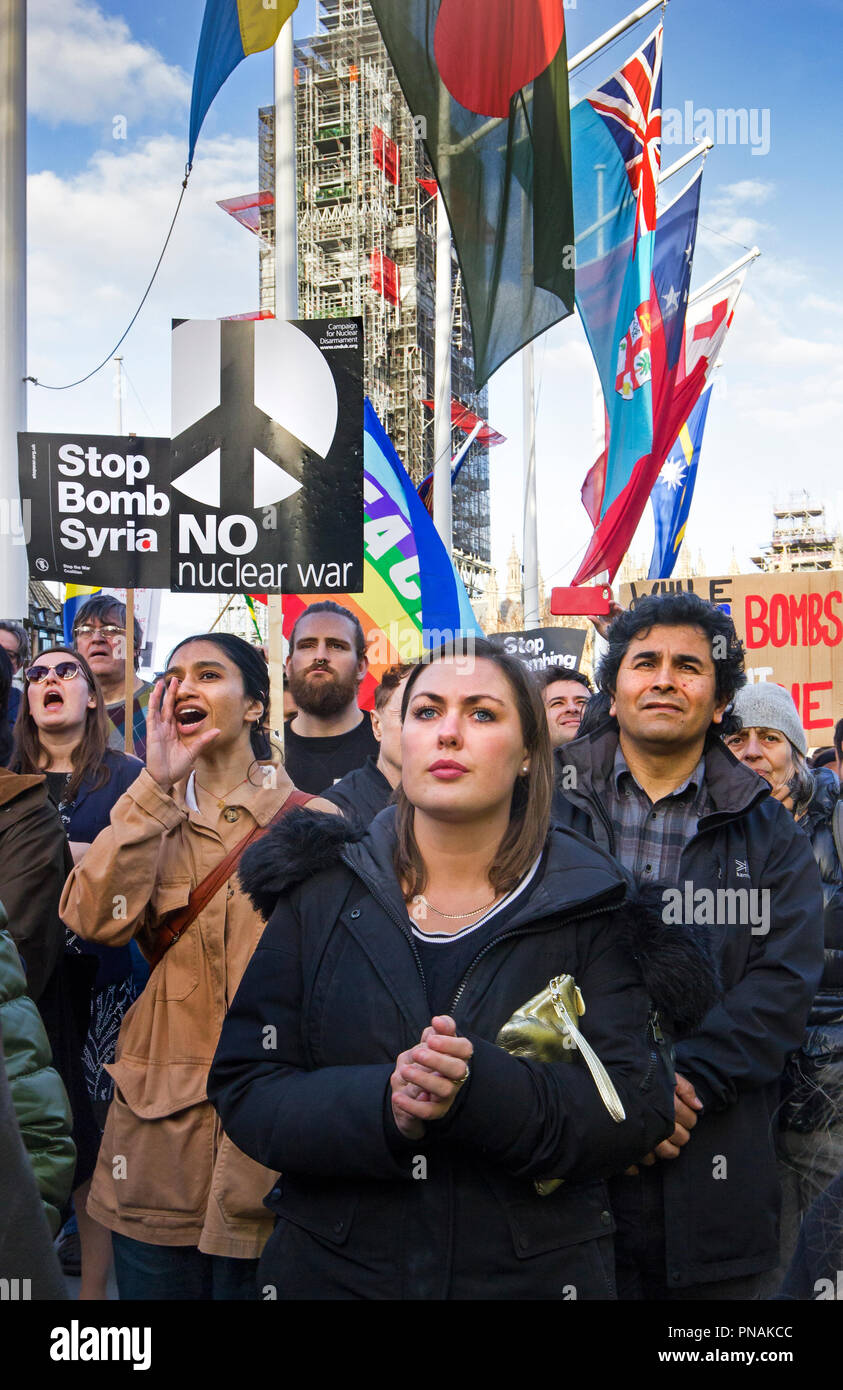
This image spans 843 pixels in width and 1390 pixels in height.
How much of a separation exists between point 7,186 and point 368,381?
46080mm

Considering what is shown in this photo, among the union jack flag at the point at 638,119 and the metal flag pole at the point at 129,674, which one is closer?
the metal flag pole at the point at 129,674

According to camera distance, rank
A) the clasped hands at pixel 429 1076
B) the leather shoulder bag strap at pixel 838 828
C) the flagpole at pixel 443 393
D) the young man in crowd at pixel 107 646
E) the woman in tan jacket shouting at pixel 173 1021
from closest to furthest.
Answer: the clasped hands at pixel 429 1076, the woman in tan jacket shouting at pixel 173 1021, the leather shoulder bag strap at pixel 838 828, the young man in crowd at pixel 107 646, the flagpole at pixel 443 393

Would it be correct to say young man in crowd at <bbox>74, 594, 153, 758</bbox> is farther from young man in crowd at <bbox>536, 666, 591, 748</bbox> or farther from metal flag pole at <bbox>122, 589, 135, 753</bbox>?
young man in crowd at <bbox>536, 666, 591, 748</bbox>

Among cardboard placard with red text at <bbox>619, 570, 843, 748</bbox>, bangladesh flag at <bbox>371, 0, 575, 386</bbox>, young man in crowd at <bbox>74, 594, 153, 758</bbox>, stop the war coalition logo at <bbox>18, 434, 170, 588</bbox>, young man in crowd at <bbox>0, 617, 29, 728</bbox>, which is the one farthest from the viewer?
cardboard placard with red text at <bbox>619, 570, 843, 748</bbox>

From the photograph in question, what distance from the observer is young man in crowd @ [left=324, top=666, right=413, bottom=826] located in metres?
4.05

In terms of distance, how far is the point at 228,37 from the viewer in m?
5.69

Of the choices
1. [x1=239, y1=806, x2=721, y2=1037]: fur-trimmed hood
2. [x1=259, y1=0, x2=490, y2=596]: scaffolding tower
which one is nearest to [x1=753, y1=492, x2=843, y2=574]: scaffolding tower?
[x1=259, y1=0, x2=490, y2=596]: scaffolding tower

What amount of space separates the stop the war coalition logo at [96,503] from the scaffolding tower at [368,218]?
149ft

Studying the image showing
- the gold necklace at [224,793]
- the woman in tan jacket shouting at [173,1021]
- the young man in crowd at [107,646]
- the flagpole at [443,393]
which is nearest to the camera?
the woman in tan jacket shouting at [173,1021]

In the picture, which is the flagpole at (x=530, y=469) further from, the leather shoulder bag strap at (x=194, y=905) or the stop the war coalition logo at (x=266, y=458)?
the leather shoulder bag strap at (x=194, y=905)

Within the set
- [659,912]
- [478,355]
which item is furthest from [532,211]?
[659,912]

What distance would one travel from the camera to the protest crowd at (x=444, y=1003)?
7.17ft

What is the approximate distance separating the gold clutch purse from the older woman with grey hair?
45.3 inches

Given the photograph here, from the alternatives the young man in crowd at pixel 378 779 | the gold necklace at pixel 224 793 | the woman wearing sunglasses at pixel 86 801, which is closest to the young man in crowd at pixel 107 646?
the woman wearing sunglasses at pixel 86 801
